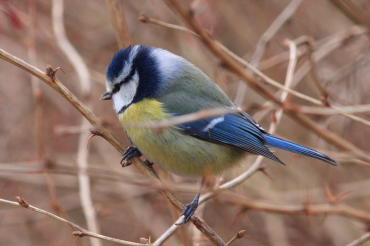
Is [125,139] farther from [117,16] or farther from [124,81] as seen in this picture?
[117,16]

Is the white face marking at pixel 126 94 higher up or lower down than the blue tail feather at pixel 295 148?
higher up

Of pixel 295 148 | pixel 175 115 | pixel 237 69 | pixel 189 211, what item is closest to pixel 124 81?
pixel 175 115

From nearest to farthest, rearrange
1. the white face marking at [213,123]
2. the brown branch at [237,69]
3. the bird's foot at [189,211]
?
1. the brown branch at [237,69]
2. the bird's foot at [189,211]
3. the white face marking at [213,123]

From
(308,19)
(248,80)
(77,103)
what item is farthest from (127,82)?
(308,19)

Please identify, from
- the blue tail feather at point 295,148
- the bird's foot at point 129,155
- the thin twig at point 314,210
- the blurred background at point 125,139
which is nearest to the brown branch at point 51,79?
the bird's foot at point 129,155

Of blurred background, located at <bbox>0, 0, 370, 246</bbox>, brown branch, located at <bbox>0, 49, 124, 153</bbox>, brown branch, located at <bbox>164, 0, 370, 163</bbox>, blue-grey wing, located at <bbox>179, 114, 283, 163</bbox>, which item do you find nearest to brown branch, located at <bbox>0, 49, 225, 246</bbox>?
brown branch, located at <bbox>0, 49, 124, 153</bbox>

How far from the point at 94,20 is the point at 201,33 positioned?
127 inches

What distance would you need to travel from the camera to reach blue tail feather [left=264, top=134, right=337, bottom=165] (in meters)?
2.74

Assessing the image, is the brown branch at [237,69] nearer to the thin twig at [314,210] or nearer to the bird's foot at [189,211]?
the thin twig at [314,210]

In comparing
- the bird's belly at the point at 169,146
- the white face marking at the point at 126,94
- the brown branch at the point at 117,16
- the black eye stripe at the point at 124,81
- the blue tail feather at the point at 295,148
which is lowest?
the blue tail feather at the point at 295,148

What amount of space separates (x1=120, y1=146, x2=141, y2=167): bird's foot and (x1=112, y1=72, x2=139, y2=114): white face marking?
250 millimetres

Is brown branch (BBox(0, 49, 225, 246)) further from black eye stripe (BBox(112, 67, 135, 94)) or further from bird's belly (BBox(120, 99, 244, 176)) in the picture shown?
black eye stripe (BBox(112, 67, 135, 94))

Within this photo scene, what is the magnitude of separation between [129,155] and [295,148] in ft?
2.72

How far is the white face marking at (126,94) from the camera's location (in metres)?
2.94
